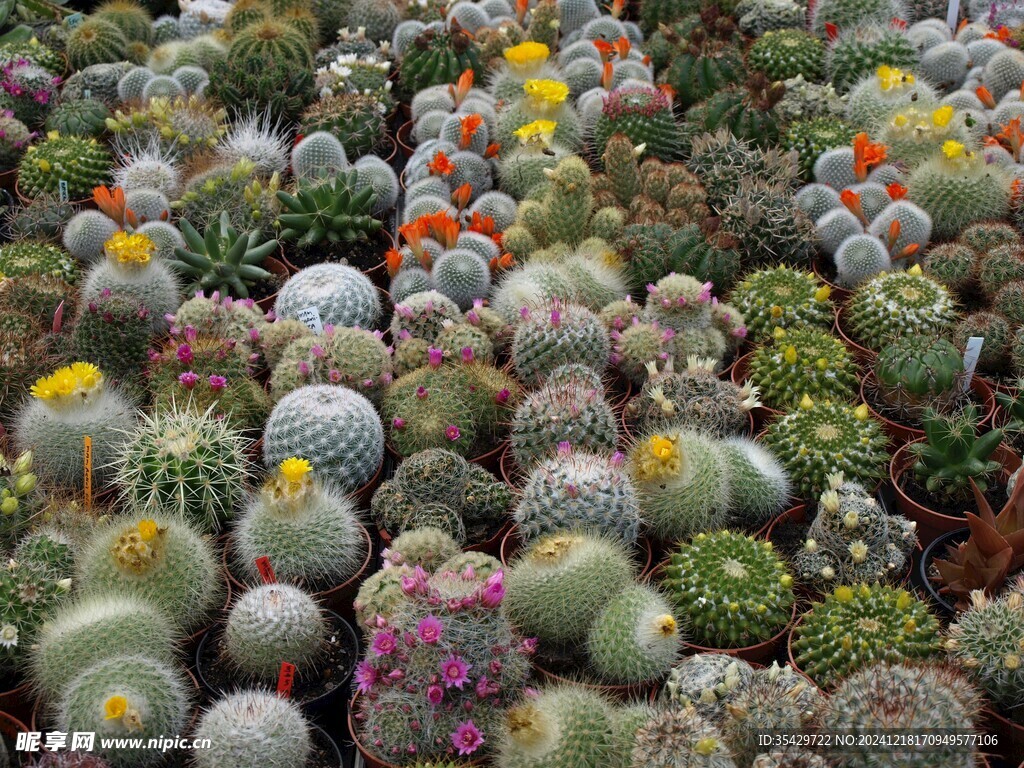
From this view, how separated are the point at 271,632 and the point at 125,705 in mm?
541

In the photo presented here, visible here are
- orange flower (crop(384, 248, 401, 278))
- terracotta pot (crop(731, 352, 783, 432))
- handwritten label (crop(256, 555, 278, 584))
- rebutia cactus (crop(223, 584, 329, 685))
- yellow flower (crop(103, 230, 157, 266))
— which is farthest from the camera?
orange flower (crop(384, 248, 401, 278))

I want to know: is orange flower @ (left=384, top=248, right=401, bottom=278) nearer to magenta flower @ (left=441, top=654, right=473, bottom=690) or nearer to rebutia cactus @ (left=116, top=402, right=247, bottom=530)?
rebutia cactus @ (left=116, top=402, right=247, bottom=530)

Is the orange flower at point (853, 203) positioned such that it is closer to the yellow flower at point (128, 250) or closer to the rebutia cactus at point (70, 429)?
the yellow flower at point (128, 250)

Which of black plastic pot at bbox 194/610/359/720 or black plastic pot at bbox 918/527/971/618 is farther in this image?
black plastic pot at bbox 918/527/971/618

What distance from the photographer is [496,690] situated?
10.6ft

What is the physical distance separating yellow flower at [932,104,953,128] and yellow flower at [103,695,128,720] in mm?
5566

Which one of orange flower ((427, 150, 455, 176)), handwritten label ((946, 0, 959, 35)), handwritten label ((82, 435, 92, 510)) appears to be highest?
handwritten label ((946, 0, 959, 35))

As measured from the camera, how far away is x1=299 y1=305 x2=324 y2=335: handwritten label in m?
5.08

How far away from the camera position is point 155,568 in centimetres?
369

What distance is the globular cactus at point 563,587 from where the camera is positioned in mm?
3533

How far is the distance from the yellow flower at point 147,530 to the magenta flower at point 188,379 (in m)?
1.00

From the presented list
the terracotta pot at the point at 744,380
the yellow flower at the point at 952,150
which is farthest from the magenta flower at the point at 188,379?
the yellow flower at the point at 952,150

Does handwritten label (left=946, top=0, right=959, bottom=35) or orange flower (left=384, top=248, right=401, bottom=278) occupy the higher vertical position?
handwritten label (left=946, top=0, right=959, bottom=35)

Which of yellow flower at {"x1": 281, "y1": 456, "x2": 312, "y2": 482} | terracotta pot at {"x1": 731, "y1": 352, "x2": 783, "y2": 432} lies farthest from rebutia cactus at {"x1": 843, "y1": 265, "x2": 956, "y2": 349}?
yellow flower at {"x1": 281, "y1": 456, "x2": 312, "y2": 482}
